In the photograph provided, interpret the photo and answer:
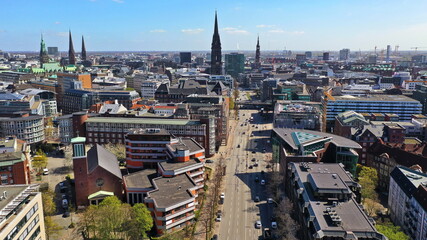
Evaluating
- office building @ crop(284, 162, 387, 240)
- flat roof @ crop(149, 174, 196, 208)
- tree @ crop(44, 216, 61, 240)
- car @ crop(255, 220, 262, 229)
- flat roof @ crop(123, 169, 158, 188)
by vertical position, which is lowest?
car @ crop(255, 220, 262, 229)

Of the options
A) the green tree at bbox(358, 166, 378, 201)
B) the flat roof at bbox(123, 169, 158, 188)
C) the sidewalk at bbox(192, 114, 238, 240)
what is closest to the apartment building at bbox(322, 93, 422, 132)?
the sidewalk at bbox(192, 114, 238, 240)

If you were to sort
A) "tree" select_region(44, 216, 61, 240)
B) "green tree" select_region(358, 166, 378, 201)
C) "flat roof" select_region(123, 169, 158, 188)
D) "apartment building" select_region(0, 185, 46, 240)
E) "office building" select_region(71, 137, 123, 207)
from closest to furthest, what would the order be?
1. "apartment building" select_region(0, 185, 46, 240)
2. "tree" select_region(44, 216, 61, 240)
3. "green tree" select_region(358, 166, 378, 201)
4. "office building" select_region(71, 137, 123, 207)
5. "flat roof" select_region(123, 169, 158, 188)

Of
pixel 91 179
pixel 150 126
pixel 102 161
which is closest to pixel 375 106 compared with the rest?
pixel 150 126

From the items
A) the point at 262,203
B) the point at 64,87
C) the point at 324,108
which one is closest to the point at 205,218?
the point at 262,203

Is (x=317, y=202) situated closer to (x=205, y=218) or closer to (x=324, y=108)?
(x=205, y=218)

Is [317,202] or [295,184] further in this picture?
[295,184]

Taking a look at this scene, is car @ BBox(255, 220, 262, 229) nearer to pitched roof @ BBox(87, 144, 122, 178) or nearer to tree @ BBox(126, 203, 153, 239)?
tree @ BBox(126, 203, 153, 239)
